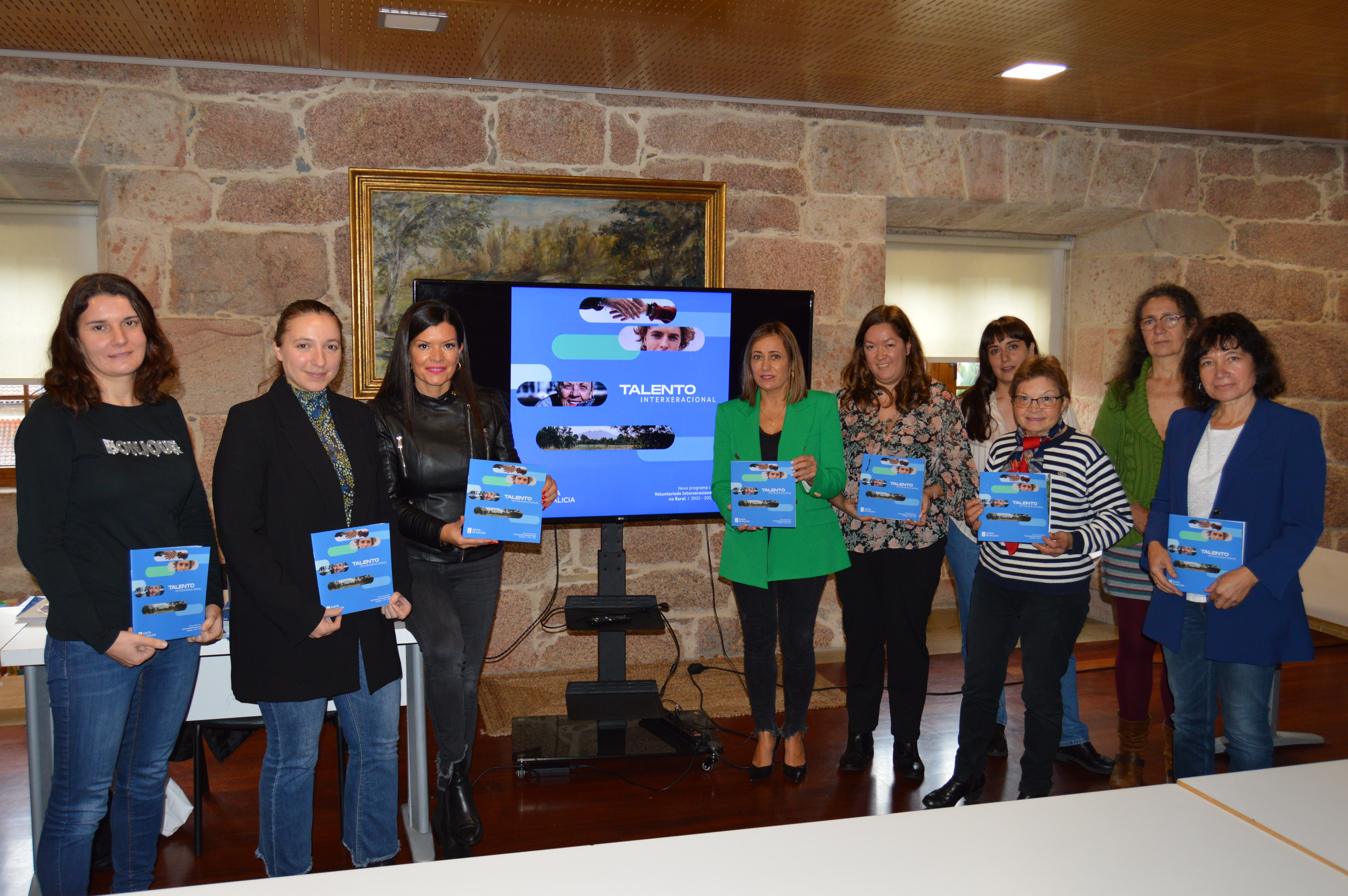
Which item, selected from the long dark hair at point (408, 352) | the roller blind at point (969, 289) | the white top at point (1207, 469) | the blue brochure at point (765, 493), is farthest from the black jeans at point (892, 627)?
the roller blind at point (969, 289)

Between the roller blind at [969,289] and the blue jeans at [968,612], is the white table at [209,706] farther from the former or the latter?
the roller blind at [969,289]

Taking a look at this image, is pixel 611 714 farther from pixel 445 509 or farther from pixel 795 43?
pixel 795 43

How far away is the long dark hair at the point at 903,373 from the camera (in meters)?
2.92

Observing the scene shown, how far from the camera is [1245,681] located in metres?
2.17

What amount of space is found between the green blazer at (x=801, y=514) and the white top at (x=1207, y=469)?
0.98 metres

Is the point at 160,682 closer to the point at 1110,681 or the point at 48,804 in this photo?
the point at 48,804

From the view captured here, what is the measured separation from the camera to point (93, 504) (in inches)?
73.1

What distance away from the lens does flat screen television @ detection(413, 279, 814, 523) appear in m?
3.32

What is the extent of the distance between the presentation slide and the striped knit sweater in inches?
49.7

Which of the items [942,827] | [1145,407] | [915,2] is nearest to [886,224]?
[915,2]

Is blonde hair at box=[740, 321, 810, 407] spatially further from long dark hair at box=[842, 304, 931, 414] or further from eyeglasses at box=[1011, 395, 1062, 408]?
eyeglasses at box=[1011, 395, 1062, 408]

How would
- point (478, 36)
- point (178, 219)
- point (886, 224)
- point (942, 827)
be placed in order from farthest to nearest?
point (886, 224), point (178, 219), point (478, 36), point (942, 827)

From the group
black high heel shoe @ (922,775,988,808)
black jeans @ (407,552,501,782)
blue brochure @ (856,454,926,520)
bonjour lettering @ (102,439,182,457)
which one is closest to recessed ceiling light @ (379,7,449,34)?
bonjour lettering @ (102,439,182,457)

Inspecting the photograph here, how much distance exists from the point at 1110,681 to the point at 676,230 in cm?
282
